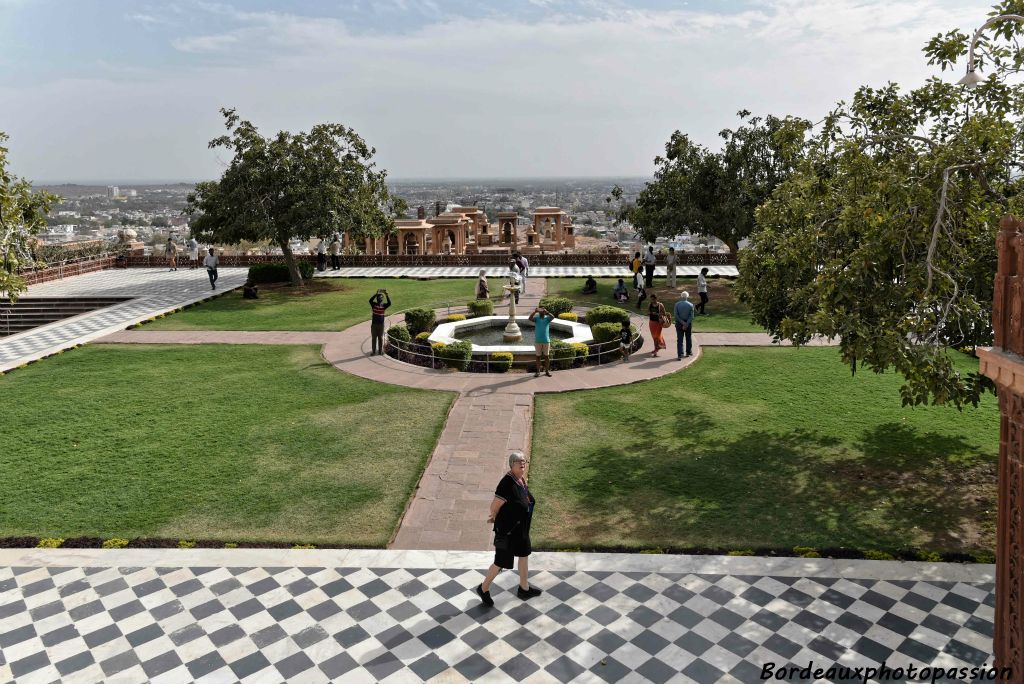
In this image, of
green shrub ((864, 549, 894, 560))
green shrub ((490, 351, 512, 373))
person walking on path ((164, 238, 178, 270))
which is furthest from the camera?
person walking on path ((164, 238, 178, 270))

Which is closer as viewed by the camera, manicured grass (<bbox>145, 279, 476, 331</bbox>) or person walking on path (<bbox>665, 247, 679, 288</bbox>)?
manicured grass (<bbox>145, 279, 476, 331</bbox>)

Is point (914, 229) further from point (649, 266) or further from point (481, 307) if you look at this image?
point (649, 266)

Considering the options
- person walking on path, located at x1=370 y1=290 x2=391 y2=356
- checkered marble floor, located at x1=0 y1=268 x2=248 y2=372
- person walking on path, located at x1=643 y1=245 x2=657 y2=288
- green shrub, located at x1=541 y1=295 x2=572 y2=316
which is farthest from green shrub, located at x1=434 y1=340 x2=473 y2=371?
person walking on path, located at x1=643 y1=245 x2=657 y2=288

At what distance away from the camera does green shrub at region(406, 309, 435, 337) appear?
20.4 meters

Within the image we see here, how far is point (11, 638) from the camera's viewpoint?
7.51 meters

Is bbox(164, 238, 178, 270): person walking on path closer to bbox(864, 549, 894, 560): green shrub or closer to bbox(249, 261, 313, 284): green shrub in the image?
bbox(249, 261, 313, 284): green shrub

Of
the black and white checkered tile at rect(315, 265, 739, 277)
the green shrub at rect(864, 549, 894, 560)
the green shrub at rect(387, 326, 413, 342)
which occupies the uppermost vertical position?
the black and white checkered tile at rect(315, 265, 739, 277)

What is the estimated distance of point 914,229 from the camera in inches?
362

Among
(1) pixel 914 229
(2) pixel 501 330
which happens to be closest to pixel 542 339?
(2) pixel 501 330

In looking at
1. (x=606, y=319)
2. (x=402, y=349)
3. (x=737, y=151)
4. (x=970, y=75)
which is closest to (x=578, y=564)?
(x=970, y=75)

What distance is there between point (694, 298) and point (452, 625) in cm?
2047

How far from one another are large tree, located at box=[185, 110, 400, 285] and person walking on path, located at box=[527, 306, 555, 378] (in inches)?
540

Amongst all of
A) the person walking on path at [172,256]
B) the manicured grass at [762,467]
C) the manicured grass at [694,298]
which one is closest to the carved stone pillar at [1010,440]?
the manicured grass at [762,467]

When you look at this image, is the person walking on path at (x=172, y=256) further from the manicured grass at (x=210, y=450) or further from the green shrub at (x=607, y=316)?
the green shrub at (x=607, y=316)
